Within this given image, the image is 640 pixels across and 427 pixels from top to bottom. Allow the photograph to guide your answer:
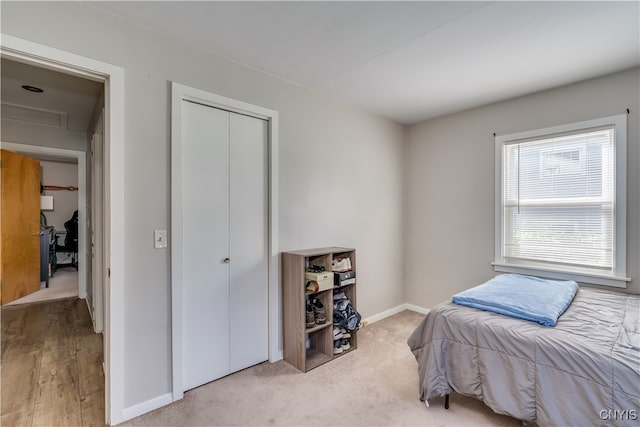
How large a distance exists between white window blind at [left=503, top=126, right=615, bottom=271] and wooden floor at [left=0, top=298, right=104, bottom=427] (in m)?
3.82

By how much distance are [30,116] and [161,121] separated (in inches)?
104

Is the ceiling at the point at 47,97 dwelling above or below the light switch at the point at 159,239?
above

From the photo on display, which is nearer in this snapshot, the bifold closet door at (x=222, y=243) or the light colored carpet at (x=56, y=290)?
the bifold closet door at (x=222, y=243)

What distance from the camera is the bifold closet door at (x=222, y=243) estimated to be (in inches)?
85.5

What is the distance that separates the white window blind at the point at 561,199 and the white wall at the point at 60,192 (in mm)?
8323

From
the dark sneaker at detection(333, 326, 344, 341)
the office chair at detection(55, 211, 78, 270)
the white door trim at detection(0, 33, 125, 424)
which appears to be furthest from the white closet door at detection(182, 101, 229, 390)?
the office chair at detection(55, 211, 78, 270)

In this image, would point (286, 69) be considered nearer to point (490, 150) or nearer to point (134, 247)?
point (134, 247)

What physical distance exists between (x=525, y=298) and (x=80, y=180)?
527 cm

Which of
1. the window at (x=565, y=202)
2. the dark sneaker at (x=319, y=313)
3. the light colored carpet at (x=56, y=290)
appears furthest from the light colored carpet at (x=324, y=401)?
the light colored carpet at (x=56, y=290)

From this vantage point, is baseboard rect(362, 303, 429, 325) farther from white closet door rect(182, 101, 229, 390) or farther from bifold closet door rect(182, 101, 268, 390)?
white closet door rect(182, 101, 229, 390)

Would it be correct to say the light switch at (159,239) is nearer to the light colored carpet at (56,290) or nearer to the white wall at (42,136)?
the white wall at (42,136)

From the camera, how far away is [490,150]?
3195 mm

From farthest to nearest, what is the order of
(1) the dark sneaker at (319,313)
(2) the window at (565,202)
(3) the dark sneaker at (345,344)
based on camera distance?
(3) the dark sneaker at (345,344), (1) the dark sneaker at (319,313), (2) the window at (565,202)

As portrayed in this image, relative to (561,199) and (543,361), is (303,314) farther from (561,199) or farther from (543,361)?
(561,199)
